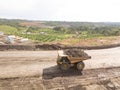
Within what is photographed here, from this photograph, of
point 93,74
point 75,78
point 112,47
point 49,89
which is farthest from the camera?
point 112,47

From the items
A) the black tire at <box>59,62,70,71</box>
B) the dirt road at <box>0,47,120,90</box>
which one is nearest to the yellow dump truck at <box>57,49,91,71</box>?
the black tire at <box>59,62,70,71</box>

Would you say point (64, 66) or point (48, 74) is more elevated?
point (64, 66)

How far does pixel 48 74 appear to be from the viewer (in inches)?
563

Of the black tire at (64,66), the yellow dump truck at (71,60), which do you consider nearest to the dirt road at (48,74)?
the black tire at (64,66)

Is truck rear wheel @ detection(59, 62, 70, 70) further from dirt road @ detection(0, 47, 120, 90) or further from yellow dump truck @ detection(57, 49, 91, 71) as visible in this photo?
dirt road @ detection(0, 47, 120, 90)

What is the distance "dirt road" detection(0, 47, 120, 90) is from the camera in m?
12.8

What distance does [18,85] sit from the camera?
490 inches

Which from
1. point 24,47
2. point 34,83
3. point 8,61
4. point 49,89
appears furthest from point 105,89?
point 24,47

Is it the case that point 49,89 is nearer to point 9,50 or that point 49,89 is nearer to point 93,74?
point 93,74

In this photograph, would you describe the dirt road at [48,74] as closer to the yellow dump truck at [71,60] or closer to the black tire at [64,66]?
the black tire at [64,66]

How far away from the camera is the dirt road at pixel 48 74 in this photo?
1275 cm

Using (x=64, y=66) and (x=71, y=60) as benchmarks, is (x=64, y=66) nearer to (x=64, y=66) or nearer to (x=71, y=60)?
(x=64, y=66)

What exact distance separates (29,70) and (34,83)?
2.10 m

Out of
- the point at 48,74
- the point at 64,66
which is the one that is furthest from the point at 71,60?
the point at 48,74
